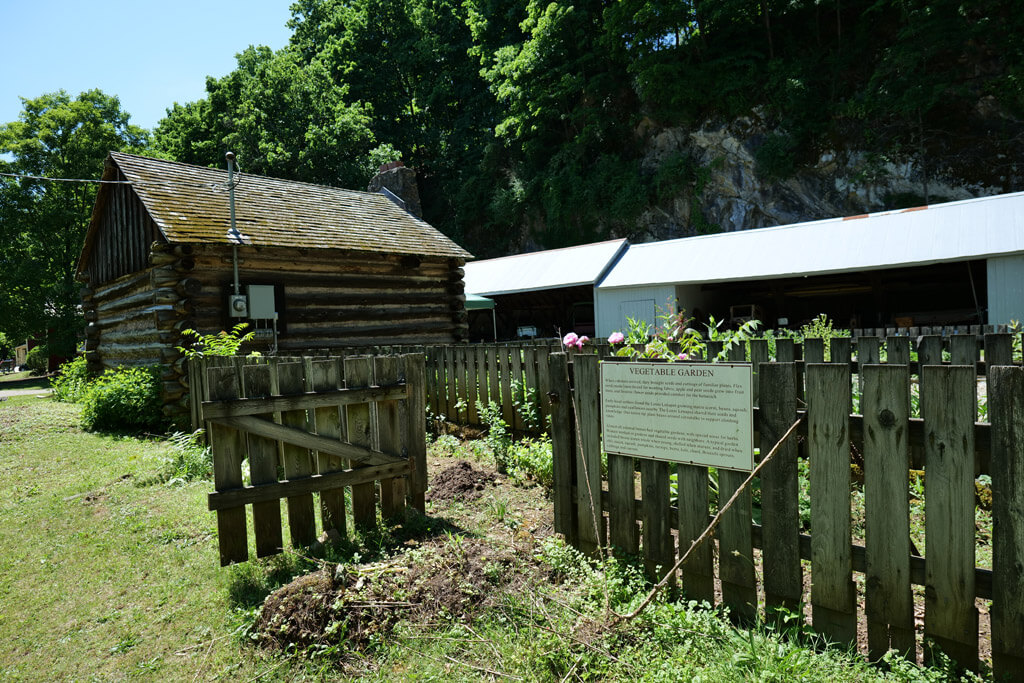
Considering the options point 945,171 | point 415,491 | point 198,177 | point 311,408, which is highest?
point 945,171

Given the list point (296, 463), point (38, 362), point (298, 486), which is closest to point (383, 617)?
point (298, 486)

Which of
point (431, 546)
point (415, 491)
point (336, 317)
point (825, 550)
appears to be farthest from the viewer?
point (336, 317)

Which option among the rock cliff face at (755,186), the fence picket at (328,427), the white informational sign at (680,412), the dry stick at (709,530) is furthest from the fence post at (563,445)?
the rock cliff face at (755,186)

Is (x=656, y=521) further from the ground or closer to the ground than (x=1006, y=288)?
closer to the ground

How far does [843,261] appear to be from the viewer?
17.0m

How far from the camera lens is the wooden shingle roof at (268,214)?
39.7 feet

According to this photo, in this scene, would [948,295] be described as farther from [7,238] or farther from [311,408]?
[7,238]

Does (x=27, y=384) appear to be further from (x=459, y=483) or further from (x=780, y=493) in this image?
(x=780, y=493)

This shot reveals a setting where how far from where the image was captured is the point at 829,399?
2.71 m

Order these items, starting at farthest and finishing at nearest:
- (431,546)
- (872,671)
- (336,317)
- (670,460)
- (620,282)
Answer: (620,282) < (336,317) < (431,546) < (670,460) < (872,671)

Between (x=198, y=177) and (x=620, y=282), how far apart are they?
518 inches

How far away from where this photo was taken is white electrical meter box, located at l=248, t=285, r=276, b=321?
12.5m

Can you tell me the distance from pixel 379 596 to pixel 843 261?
17499mm

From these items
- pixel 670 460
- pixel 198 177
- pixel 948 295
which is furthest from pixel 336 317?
pixel 948 295
